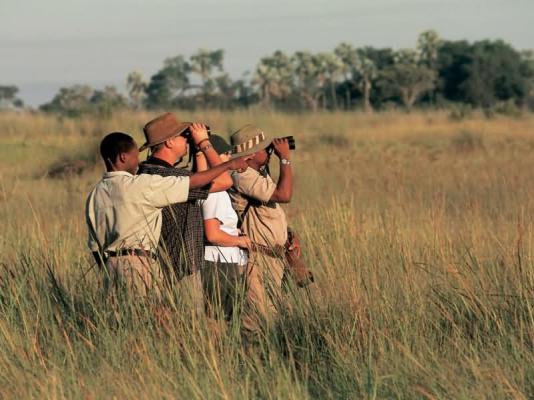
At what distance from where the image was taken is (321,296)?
17.2ft

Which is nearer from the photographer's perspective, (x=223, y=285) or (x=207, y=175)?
(x=207, y=175)

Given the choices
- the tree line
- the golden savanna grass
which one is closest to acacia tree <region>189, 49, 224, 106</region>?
the tree line

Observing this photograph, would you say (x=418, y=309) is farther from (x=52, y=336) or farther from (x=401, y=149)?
(x=401, y=149)

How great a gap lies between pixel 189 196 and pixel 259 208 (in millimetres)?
930

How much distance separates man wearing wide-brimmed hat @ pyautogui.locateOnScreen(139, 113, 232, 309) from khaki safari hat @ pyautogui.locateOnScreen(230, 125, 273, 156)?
0.45 meters

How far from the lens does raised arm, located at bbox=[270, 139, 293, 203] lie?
5891 millimetres

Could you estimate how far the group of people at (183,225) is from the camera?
5.12m

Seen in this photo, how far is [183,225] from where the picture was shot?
18.0 feet

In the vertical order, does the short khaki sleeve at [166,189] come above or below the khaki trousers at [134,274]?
above

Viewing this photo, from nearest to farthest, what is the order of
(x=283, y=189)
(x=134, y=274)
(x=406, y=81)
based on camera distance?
(x=134, y=274)
(x=283, y=189)
(x=406, y=81)

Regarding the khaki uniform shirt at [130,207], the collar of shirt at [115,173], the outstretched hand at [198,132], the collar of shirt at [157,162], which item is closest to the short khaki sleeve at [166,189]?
the khaki uniform shirt at [130,207]

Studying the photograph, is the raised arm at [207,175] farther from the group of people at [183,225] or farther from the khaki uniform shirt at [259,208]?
the khaki uniform shirt at [259,208]

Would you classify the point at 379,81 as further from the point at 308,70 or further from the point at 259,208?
the point at 259,208

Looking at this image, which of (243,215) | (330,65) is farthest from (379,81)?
(243,215)
